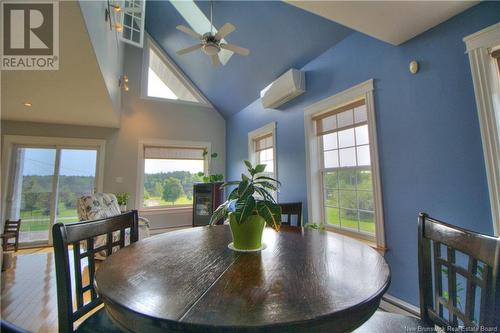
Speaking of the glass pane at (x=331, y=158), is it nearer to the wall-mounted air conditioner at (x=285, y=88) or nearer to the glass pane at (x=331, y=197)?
the glass pane at (x=331, y=197)

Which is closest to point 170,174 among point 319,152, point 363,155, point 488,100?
point 319,152

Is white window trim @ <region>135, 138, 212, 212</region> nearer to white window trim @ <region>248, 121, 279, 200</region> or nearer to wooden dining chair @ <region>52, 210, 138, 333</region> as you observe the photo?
white window trim @ <region>248, 121, 279, 200</region>

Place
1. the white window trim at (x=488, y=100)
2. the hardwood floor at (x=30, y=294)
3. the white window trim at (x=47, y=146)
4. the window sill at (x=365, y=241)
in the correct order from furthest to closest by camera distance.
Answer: the white window trim at (x=47, y=146) < the window sill at (x=365, y=241) < the hardwood floor at (x=30, y=294) < the white window trim at (x=488, y=100)

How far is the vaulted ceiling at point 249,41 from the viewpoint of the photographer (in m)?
2.79

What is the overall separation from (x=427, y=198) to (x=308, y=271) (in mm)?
1581

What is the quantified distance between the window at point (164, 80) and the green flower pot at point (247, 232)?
5.06 meters

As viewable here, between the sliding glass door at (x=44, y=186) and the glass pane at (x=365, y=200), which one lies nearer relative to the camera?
the glass pane at (x=365, y=200)

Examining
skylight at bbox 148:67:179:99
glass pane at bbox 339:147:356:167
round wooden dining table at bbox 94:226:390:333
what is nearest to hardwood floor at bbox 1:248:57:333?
round wooden dining table at bbox 94:226:390:333

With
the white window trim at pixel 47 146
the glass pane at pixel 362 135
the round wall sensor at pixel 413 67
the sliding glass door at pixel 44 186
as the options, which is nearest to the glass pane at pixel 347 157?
the glass pane at pixel 362 135

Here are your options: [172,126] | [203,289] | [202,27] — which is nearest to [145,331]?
[203,289]

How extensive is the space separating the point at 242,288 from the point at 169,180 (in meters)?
5.02

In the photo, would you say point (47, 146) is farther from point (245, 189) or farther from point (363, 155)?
point (363, 155)

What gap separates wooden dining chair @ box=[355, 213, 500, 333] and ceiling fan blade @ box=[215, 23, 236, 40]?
2361 mm

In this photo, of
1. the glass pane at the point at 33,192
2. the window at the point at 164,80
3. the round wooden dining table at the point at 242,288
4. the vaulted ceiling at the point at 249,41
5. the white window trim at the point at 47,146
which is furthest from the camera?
the window at the point at 164,80
